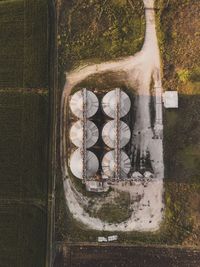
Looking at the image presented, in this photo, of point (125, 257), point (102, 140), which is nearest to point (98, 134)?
point (102, 140)

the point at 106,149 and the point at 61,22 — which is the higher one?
the point at 61,22

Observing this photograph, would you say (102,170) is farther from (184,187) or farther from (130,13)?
(130,13)

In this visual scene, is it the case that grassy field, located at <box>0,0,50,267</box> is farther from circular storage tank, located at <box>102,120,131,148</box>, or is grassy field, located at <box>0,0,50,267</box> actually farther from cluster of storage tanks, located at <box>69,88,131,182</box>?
circular storage tank, located at <box>102,120,131,148</box>

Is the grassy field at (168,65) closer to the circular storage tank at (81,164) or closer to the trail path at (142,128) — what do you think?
the trail path at (142,128)

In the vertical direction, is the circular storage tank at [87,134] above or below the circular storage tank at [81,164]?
above

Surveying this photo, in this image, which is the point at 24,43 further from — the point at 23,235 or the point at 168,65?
the point at 23,235

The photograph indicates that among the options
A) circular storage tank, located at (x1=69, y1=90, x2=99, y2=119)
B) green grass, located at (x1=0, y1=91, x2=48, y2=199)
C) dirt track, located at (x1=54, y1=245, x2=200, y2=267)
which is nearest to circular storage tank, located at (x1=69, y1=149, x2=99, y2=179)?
green grass, located at (x1=0, y1=91, x2=48, y2=199)

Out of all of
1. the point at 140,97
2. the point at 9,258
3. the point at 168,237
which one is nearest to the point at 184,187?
the point at 168,237

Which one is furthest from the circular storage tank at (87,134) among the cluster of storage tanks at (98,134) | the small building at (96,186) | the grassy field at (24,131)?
the small building at (96,186)

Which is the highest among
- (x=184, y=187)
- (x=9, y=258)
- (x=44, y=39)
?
(x=44, y=39)
